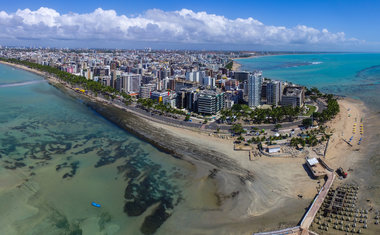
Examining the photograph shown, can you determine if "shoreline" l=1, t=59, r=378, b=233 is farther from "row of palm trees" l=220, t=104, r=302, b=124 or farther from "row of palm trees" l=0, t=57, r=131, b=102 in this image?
"row of palm trees" l=0, t=57, r=131, b=102

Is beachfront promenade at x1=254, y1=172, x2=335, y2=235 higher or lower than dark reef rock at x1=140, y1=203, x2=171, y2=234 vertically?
higher

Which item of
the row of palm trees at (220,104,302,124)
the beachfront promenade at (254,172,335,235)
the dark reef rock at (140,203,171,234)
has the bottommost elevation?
the dark reef rock at (140,203,171,234)

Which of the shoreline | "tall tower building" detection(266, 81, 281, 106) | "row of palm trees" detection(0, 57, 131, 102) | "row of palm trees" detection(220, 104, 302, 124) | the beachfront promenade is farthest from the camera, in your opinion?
"row of palm trees" detection(0, 57, 131, 102)

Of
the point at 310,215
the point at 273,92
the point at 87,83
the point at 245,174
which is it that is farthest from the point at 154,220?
the point at 87,83

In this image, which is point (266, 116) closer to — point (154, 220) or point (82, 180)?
point (154, 220)

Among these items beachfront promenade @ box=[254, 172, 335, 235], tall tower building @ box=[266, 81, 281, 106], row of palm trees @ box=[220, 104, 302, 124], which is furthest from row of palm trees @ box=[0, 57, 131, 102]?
beachfront promenade @ box=[254, 172, 335, 235]

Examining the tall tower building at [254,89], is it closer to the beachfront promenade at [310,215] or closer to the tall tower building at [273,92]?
the tall tower building at [273,92]

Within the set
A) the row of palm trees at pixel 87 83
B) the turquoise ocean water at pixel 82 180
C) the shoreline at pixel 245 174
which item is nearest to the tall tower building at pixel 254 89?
the shoreline at pixel 245 174
